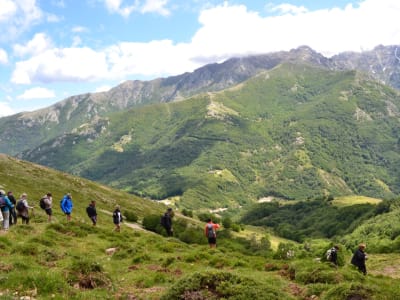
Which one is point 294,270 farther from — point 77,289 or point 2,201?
point 2,201

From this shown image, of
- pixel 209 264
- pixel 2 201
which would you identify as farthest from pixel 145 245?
pixel 2 201

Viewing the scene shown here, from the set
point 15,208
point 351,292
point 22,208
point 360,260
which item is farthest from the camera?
point 15,208

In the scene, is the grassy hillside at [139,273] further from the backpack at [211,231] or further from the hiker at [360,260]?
the backpack at [211,231]

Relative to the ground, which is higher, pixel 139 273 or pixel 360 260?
pixel 139 273

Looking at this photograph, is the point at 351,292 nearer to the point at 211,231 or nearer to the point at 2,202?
the point at 211,231

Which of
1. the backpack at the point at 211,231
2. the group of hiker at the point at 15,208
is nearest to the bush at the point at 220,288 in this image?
the group of hiker at the point at 15,208

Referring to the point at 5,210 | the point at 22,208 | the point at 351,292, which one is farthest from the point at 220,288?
the point at 22,208

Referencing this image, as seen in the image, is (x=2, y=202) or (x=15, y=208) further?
(x=15, y=208)

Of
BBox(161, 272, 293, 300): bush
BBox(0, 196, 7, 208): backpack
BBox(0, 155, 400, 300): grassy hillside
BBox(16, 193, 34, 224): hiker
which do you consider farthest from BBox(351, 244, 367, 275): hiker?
BBox(16, 193, 34, 224): hiker

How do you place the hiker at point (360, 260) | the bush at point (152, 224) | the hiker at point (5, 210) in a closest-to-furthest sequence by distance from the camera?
the hiker at point (360, 260), the hiker at point (5, 210), the bush at point (152, 224)

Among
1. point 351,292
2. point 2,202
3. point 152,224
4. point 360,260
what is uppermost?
point 2,202

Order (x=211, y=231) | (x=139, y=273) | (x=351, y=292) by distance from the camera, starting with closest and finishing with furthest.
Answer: (x=351, y=292)
(x=139, y=273)
(x=211, y=231)

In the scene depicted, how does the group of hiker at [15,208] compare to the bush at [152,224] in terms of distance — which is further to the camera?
the bush at [152,224]

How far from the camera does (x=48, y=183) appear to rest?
10369 cm
